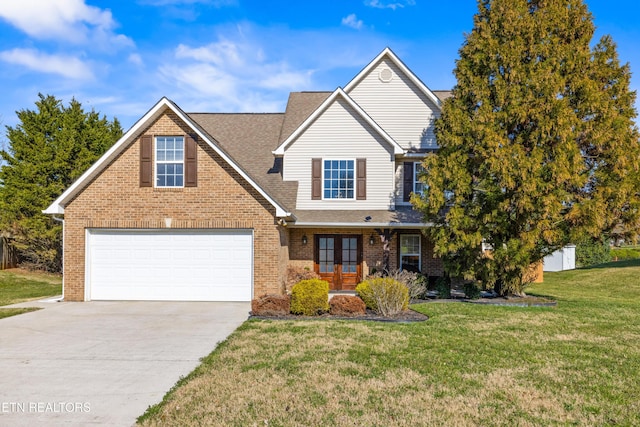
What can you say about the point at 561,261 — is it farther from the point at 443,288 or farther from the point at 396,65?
the point at 396,65

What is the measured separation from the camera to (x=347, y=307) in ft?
39.6

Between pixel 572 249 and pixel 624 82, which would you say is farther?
pixel 572 249

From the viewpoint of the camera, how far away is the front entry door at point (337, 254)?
17812mm

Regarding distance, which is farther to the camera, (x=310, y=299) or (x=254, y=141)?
(x=254, y=141)

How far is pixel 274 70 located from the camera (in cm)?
1750

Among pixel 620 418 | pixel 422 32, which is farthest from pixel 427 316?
pixel 422 32

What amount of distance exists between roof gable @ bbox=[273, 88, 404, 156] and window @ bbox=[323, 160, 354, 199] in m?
1.52

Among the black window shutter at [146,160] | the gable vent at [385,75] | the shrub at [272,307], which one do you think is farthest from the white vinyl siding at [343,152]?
the shrub at [272,307]

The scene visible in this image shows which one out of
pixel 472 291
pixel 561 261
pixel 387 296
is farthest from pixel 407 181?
pixel 561 261

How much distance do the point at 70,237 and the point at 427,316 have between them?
35.9ft

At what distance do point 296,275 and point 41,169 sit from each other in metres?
16.0

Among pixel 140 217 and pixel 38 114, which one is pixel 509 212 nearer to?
pixel 140 217

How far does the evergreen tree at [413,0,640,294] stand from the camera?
44.5 feet

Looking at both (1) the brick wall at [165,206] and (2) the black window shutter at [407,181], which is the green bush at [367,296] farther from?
(2) the black window shutter at [407,181]
